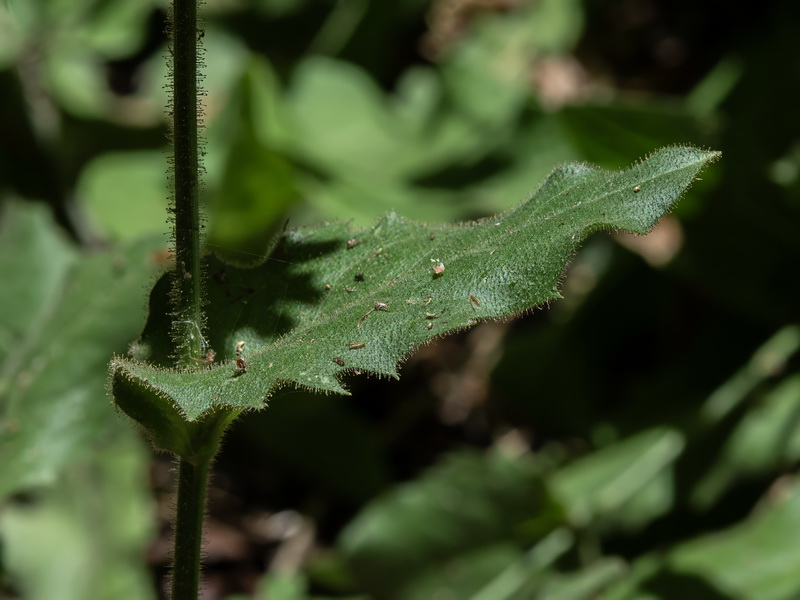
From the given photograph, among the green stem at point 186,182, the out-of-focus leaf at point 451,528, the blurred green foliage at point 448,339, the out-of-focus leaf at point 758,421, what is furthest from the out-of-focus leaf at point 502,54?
the green stem at point 186,182

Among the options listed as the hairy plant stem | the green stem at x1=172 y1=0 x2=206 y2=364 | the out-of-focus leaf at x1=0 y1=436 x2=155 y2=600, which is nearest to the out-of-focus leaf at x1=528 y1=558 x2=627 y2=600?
the out-of-focus leaf at x1=0 y1=436 x2=155 y2=600

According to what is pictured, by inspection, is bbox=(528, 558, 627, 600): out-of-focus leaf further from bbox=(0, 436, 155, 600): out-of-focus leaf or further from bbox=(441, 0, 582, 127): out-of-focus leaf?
bbox=(441, 0, 582, 127): out-of-focus leaf

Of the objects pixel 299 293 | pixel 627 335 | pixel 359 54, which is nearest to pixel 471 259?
pixel 299 293

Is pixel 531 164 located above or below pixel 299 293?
above

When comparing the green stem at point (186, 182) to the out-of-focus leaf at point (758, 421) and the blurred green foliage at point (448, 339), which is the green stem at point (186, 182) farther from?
the out-of-focus leaf at point (758, 421)

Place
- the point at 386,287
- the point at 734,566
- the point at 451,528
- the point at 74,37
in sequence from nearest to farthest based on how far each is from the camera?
the point at 386,287 → the point at 734,566 → the point at 451,528 → the point at 74,37

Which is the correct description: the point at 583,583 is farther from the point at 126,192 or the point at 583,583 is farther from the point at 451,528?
the point at 126,192

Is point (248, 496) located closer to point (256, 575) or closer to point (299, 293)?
point (256, 575)

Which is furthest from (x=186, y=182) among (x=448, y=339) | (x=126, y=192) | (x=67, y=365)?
(x=448, y=339)
